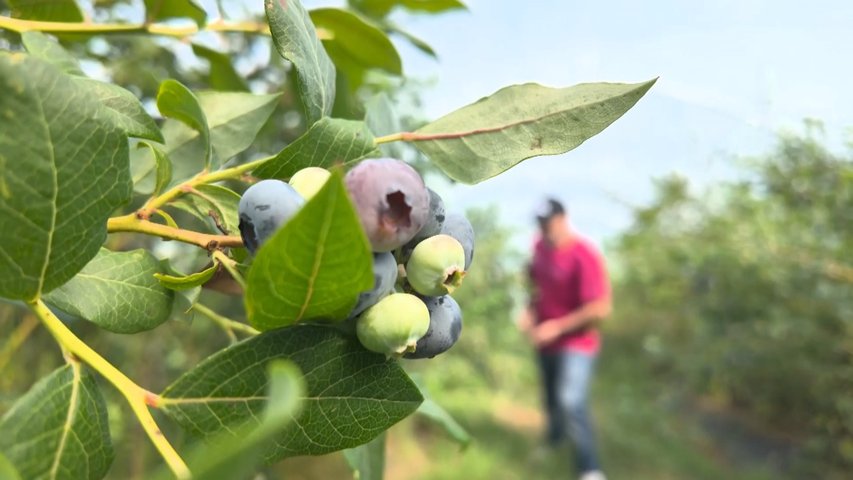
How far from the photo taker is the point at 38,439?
0.40 meters

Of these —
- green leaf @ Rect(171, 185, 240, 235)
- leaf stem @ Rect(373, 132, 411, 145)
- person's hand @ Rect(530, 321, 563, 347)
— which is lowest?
person's hand @ Rect(530, 321, 563, 347)

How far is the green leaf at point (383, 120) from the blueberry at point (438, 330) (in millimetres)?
213

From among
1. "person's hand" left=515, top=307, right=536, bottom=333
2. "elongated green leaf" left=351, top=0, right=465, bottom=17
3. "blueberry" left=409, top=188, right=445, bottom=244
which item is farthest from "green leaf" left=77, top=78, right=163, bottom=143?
"person's hand" left=515, top=307, right=536, bottom=333

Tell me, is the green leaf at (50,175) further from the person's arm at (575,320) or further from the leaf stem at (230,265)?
the person's arm at (575,320)

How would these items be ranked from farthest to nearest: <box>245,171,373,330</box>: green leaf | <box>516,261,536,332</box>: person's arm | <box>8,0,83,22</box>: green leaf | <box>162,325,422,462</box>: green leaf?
<box>516,261,536,332</box>: person's arm, <box>8,0,83,22</box>: green leaf, <box>162,325,422,462</box>: green leaf, <box>245,171,373,330</box>: green leaf

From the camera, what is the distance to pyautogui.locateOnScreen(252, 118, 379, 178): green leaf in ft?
1.72

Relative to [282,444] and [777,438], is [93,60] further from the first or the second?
[777,438]

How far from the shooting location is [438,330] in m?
0.50

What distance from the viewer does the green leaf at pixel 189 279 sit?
47 centimetres

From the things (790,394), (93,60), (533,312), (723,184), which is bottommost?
(790,394)

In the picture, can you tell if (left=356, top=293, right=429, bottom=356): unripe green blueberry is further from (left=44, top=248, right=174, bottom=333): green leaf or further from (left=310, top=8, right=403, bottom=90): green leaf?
(left=310, top=8, right=403, bottom=90): green leaf

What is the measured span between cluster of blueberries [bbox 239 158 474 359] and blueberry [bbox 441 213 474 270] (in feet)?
0.08

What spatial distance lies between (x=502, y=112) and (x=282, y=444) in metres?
0.30

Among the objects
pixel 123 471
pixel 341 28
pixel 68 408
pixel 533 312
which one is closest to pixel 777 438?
pixel 533 312
